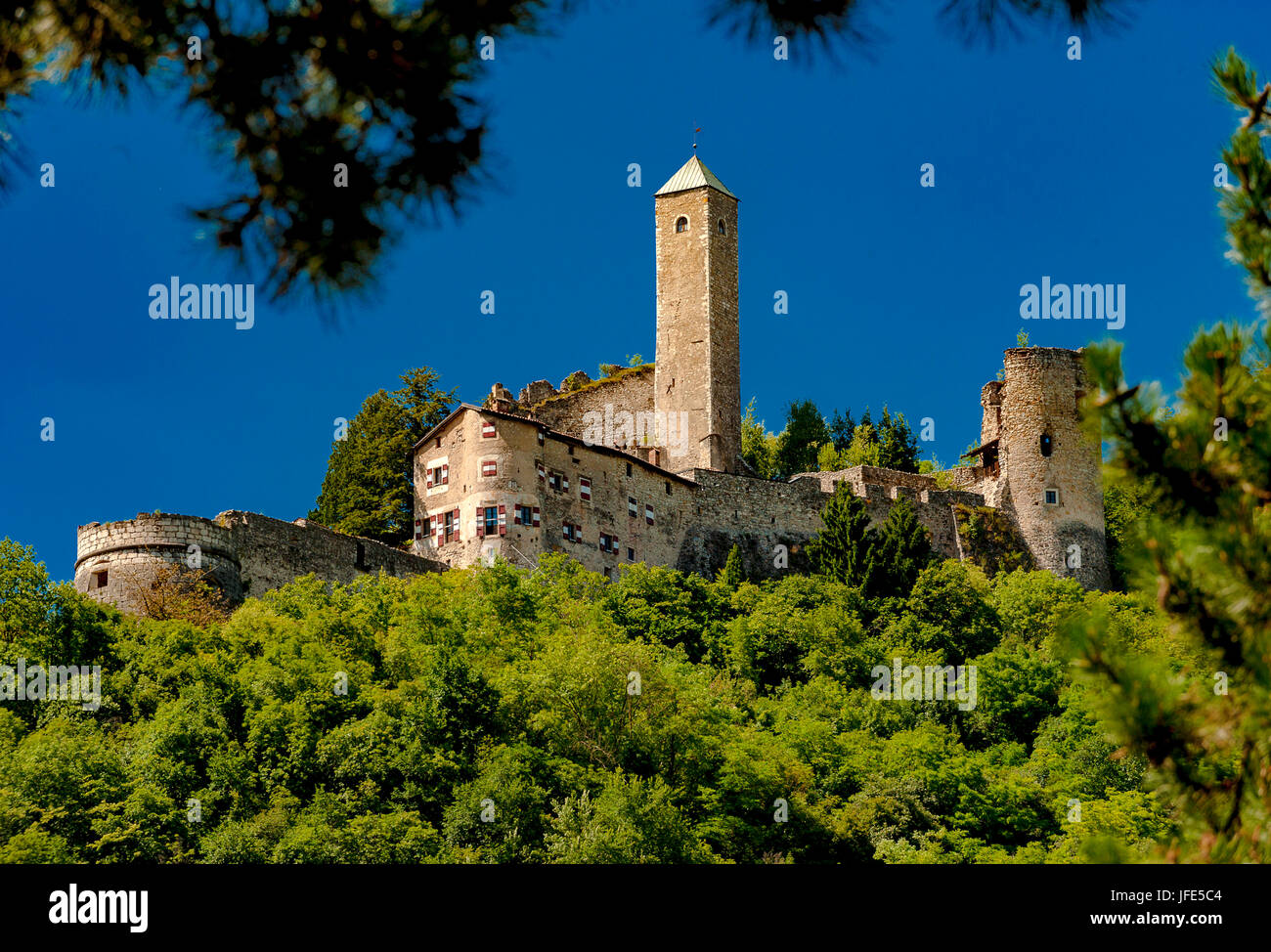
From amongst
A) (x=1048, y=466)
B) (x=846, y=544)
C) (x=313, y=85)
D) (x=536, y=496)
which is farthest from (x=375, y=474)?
(x=313, y=85)

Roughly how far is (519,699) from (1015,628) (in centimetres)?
1832

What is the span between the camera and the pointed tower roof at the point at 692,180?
61.9 meters

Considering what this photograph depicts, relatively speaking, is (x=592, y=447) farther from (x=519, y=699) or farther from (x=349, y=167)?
(x=349, y=167)

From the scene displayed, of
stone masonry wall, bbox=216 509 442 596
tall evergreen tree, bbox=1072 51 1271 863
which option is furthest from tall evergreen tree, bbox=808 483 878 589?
tall evergreen tree, bbox=1072 51 1271 863

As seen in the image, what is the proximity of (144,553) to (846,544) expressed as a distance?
21074mm

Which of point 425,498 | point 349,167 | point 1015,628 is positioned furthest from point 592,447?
point 349,167

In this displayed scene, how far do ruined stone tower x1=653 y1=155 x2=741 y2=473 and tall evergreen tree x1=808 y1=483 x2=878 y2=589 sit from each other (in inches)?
226

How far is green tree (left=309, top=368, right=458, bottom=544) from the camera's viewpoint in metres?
53.8

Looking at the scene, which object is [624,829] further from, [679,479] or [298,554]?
[679,479]

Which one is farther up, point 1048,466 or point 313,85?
point 1048,466

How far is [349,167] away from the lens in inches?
315

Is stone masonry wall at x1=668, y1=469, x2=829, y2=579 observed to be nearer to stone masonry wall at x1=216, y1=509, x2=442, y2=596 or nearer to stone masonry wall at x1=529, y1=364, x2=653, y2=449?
stone masonry wall at x1=529, y1=364, x2=653, y2=449

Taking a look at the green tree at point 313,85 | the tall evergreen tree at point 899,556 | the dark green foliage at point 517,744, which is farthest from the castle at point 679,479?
the green tree at point 313,85

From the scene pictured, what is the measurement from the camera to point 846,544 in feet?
170
